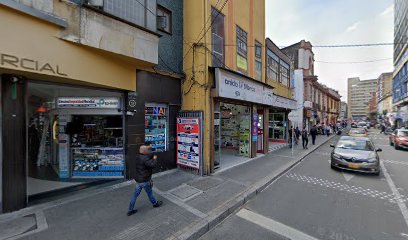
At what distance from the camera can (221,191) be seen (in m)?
5.99

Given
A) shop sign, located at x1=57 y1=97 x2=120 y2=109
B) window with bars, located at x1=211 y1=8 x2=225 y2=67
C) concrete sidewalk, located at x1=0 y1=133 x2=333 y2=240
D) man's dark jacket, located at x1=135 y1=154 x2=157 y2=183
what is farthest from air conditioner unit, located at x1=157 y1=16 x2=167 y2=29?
concrete sidewalk, located at x1=0 y1=133 x2=333 y2=240

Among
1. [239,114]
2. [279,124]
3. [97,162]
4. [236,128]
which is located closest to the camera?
[97,162]

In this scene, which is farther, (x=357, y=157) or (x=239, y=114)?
(x=239, y=114)

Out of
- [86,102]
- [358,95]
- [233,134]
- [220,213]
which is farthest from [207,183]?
[358,95]

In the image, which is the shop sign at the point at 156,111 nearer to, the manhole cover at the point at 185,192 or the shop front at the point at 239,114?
the shop front at the point at 239,114

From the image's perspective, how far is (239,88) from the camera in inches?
345

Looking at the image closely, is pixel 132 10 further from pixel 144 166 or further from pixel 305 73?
pixel 305 73

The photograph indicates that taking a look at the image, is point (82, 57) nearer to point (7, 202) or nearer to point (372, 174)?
point (7, 202)

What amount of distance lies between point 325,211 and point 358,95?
455 ft

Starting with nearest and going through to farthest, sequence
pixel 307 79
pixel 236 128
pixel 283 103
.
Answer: pixel 236 128
pixel 283 103
pixel 307 79

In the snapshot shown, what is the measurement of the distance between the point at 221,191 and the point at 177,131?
3.17 m

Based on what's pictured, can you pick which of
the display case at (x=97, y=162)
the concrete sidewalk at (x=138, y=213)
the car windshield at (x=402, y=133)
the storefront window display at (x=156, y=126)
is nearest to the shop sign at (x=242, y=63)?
the storefront window display at (x=156, y=126)

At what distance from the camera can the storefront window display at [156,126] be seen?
7379 mm

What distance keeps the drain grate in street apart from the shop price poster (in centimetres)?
451
